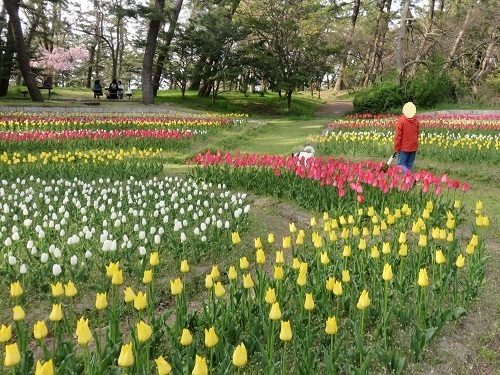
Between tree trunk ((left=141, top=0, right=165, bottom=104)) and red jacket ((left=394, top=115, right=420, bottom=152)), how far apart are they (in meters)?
17.9

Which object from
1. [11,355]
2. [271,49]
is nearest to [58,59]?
[271,49]

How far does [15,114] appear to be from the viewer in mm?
16312

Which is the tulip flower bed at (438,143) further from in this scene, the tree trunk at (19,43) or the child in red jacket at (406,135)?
the tree trunk at (19,43)

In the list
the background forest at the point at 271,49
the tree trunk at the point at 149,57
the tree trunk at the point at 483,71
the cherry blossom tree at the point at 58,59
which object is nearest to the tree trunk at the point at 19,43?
the background forest at the point at 271,49

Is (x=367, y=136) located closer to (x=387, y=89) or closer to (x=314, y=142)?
(x=314, y=142)

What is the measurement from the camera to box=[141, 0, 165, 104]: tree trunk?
2322 centimetres

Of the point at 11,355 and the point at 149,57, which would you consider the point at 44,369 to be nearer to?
the point at 11,355

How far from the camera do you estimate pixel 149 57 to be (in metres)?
23.6

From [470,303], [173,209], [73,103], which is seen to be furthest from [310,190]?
[73,103]

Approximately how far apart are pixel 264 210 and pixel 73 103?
60.3ft

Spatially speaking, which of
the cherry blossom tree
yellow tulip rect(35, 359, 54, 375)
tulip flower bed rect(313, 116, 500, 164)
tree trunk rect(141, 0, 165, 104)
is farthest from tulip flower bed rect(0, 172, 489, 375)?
the cherry blossom tree

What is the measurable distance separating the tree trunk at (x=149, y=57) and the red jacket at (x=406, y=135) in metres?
17.9

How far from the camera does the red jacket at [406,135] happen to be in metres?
8.05

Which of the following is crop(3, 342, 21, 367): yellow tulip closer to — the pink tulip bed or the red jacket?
the pink tulip bed
